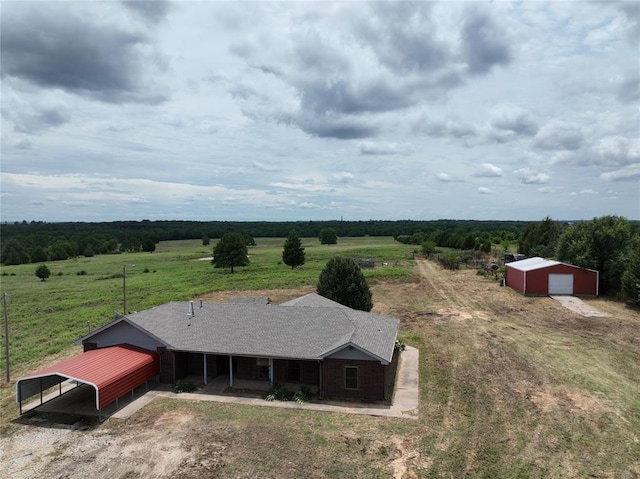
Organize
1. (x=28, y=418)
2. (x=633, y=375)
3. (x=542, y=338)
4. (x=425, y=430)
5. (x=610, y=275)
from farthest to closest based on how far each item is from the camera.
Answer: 1. (x=610, y=275)
2. (x=542, y=338)
3. (x=633, y=375)
4. (x=28, y=418)
5. (x=425, y=430)

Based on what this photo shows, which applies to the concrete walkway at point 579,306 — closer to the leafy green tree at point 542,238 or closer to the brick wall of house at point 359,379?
the leafy green tree at point 542,238

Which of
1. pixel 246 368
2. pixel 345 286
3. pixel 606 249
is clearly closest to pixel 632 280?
pixel 606 249

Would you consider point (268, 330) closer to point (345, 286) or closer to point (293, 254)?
point (345, 286)

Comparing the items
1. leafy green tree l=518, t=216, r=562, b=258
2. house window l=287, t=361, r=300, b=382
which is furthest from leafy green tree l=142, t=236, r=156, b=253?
house window l=287, t=361, r=300, b=382

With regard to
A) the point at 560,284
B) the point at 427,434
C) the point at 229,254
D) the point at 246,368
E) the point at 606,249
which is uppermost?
the point at 606,249

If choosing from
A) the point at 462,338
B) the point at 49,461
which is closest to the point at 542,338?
the point at 462,338

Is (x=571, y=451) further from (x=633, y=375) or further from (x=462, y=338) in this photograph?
(x=462, y=338)
